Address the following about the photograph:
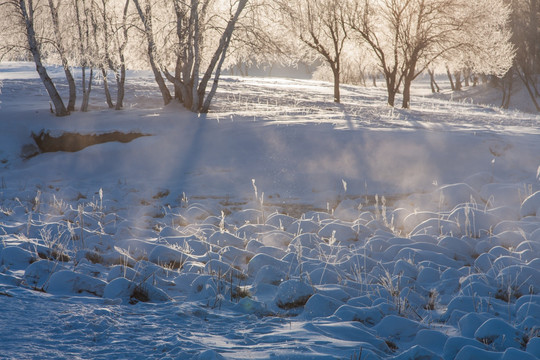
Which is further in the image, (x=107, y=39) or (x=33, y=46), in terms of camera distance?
(x=107, y=39)

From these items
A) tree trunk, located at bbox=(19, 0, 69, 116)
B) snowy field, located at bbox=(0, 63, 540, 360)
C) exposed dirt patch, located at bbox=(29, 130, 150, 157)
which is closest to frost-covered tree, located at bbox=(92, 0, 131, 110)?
tree trunk, located at bbox=(19, 0, 69, 116)

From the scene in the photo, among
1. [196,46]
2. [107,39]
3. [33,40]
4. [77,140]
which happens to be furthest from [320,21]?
[77,140]

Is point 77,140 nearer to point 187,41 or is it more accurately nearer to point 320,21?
point 187,41

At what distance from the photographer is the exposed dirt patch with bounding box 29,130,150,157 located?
12422 millimetres

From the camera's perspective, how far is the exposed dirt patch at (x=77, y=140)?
40.8 feet

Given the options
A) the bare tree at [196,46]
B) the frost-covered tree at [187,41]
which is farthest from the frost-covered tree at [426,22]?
the bare tree at [196,46]

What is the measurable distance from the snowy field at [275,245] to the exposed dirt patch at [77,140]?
290 millimetres

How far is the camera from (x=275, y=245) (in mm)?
5934

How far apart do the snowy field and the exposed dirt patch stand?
0.29 m

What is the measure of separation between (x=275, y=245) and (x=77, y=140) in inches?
338

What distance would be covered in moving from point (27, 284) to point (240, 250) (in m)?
2.22

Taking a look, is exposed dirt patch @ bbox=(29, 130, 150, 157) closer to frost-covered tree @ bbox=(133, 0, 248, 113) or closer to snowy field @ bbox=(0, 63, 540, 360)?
snowy field @ bbox=(0, 63, 540, 360)

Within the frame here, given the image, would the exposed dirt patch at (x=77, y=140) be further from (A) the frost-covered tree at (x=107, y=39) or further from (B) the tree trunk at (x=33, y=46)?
(A) the frost-covered tree at (x=107, y=39)

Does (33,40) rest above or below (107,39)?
below
